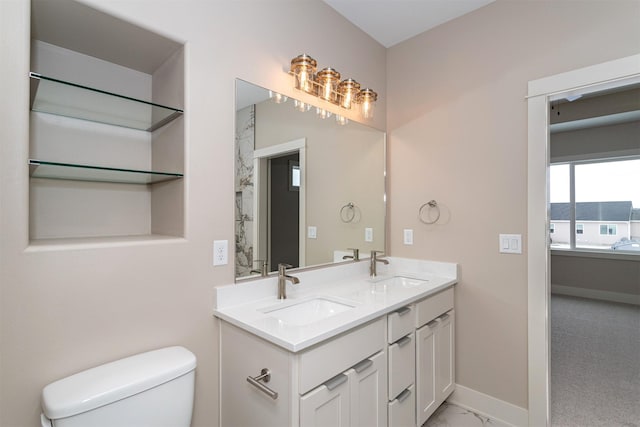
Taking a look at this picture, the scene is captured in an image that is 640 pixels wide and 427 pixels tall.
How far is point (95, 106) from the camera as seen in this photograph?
132cm

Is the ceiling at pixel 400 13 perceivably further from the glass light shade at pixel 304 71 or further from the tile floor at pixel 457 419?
the tile floor at pixel 457 419

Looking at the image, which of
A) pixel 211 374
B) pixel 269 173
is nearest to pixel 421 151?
pixel 269 173

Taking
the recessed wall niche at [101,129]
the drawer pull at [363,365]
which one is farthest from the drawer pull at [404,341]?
the recessed wall niche at [101,129]

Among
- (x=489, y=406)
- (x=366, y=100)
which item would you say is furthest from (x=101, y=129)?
(x=489, y=406)

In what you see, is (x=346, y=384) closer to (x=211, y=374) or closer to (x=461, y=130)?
(x=211, y=374)

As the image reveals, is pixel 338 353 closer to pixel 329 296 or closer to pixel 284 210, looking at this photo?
pixel 329 296

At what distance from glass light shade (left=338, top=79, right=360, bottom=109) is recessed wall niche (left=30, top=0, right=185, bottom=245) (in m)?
1.03

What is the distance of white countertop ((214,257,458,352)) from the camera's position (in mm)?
1199

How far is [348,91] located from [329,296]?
4.32 feet

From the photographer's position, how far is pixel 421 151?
2.34 metres

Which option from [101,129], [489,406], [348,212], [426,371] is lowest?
[489,406]

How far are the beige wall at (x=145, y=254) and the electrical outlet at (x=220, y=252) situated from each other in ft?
0.08

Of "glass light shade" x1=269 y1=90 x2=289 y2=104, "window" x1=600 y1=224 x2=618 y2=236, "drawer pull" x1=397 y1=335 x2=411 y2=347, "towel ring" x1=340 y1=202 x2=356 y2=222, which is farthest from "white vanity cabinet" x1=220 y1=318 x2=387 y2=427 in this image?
"window" x1=600 y1=224 x2=618 y2=236

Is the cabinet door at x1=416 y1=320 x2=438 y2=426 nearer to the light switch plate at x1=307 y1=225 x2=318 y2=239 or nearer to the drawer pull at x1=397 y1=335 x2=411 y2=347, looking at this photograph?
the drawer pull at x1=397 y1=335 x2=411 y2=347
